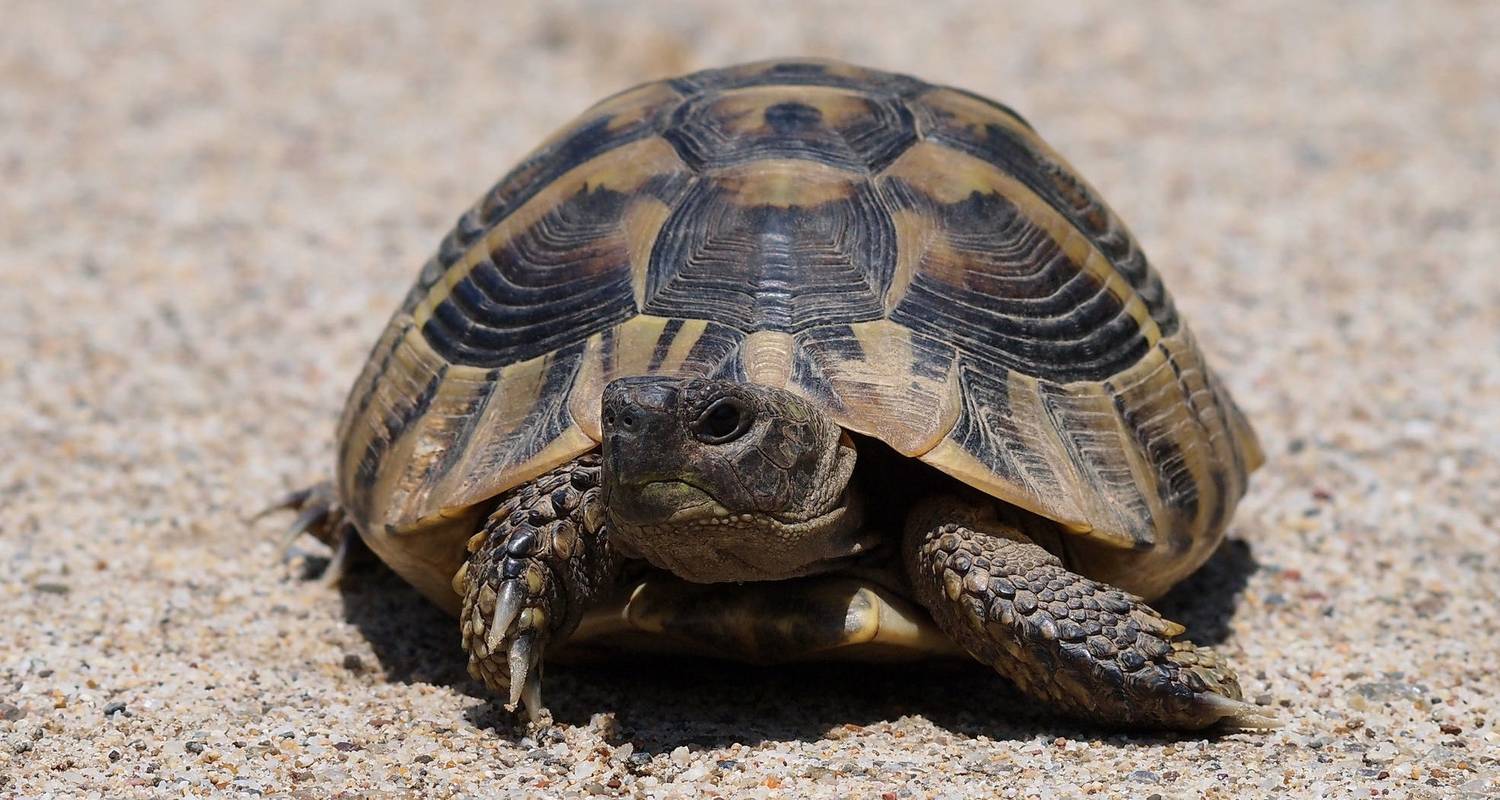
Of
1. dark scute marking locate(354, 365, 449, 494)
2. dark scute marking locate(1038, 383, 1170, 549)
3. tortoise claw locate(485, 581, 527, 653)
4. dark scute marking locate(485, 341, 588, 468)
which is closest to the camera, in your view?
tortoise claw locate(485, 581, 527, 653)

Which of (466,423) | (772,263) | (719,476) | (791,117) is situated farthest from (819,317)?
(466,423)

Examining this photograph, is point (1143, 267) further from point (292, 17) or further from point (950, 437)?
point (292, 17)

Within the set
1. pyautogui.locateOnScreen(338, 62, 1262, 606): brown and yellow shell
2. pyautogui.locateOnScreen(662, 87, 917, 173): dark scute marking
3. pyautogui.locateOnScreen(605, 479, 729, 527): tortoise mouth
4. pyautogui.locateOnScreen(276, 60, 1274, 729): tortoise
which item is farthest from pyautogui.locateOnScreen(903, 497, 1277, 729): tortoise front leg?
pyautogui.locateOnScreen(662, 87, 917, 173): dark scute marking

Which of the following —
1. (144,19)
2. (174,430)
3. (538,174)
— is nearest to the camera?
(538,174)

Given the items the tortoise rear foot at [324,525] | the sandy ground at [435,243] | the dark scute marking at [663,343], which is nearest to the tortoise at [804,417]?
the dark scute marking at [663,343]

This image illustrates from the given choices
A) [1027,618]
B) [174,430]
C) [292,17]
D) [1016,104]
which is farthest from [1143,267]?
[292,17]

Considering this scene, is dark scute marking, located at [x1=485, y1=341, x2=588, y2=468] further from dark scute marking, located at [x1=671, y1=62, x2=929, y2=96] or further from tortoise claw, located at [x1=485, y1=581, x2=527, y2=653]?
dark scute marking, located at [x1=671, y1=62, x2=929, y2=96]

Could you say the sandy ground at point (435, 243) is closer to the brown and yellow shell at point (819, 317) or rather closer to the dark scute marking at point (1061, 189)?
the brown and yellow shell at point (819, 317)
